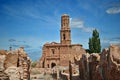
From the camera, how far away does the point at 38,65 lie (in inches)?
2532

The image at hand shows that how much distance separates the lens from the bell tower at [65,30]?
6462 cm

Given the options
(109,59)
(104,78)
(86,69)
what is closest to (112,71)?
(109,59)

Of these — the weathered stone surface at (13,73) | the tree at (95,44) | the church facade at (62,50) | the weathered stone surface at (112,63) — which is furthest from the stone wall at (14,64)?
the church facade at (62,50)

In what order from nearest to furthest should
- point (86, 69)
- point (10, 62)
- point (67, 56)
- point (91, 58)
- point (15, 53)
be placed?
point (10, 62)
point (15, 53)
point (91, 58)
point (86, 69)
point (67, 56)

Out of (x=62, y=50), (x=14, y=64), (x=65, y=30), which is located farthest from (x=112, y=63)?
(x=65, y=30)

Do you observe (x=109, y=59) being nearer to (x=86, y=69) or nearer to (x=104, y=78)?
(x=104, y=78)

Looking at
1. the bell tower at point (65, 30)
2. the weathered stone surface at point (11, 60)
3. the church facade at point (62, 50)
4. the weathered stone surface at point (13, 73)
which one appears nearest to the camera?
the weathered stone surface at point (13, 73)

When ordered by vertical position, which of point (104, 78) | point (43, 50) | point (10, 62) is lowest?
point (104, 78)

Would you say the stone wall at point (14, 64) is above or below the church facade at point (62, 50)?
below

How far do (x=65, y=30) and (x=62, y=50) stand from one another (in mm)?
5226

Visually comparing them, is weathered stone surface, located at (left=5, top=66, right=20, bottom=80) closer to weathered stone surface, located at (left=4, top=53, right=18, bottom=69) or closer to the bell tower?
weathered stone surface, located at (left=4, top=53, right=18, bottom=69)

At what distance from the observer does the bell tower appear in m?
64.6

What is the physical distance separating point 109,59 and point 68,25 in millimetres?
55080

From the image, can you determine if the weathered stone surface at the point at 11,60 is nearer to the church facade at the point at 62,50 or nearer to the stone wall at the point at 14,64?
the stone wall at the point at 14,64
